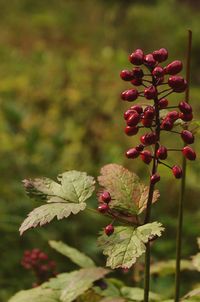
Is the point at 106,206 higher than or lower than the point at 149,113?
lower

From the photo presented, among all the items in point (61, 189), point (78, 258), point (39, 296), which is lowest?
point (39, 296)

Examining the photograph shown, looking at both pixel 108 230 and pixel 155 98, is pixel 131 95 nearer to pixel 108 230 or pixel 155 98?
pixel 155 98

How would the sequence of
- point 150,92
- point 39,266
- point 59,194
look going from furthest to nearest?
point 39,266 → point 59,194 → point 150,92

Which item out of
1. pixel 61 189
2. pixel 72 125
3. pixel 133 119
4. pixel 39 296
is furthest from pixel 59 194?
pixel 72 125

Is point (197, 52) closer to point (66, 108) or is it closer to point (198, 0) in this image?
point (66, 108)

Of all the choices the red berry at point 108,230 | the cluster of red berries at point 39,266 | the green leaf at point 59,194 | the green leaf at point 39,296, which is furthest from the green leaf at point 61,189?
the cluster of red berries at point 39,266

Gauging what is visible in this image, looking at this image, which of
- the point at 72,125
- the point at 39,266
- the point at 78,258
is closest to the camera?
the point at 78,258

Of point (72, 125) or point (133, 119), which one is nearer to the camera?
point (133, 119)

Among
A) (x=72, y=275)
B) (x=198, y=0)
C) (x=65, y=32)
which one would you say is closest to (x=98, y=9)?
(x=65, y=32)
